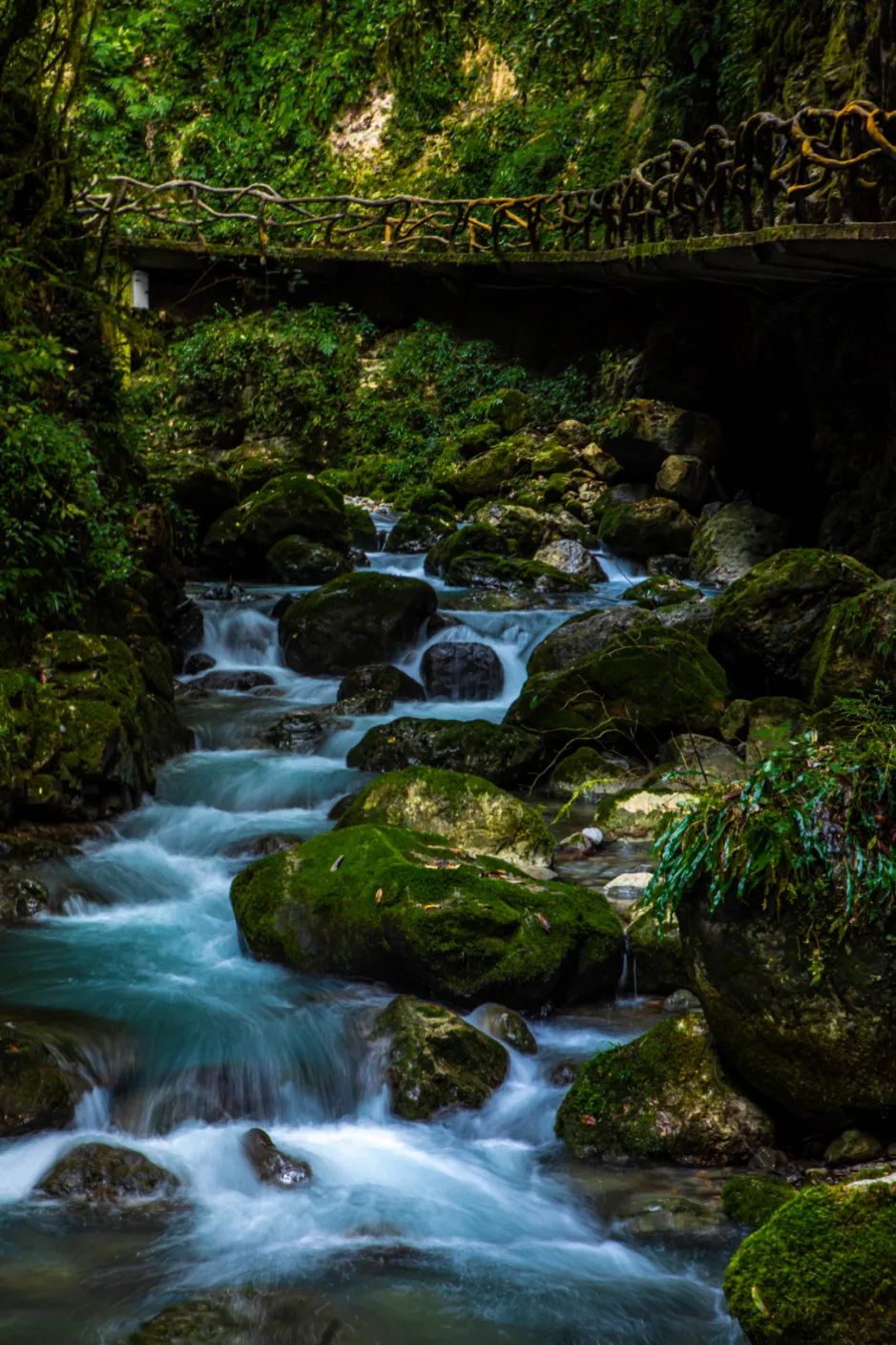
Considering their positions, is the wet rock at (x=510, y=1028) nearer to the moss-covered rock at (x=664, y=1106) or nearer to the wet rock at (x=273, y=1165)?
the moss-covered rock at (x=664, y=1106)

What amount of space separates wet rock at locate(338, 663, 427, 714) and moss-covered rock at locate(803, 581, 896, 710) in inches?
148

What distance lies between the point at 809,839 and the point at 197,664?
8.93 meters

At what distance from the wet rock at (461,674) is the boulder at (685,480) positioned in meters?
6.65

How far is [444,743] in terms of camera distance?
346 inches

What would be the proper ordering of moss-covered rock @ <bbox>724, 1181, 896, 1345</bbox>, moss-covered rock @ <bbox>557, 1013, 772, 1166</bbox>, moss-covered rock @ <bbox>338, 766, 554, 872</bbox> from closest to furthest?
moss-covered rock @ <bbox>724, 1181, 896, 1345</bbox>
moss-covered rock @ <bbox>557, 1013, 772, 1166</bbox>
moss-covered rock @ <bbox>338, 766, 554, 872</bbox>

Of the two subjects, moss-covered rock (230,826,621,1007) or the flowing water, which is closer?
the flowing water

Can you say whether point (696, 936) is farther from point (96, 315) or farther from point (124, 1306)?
point (96, 315)

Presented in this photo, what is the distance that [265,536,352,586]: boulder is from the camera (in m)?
14.7

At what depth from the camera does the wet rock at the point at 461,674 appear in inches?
446

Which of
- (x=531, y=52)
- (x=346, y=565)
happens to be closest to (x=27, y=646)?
(x=346, y=565)

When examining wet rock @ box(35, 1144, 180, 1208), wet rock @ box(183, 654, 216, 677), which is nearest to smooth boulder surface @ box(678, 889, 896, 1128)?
wet rock @ box(35, 1144, 180, 1208)

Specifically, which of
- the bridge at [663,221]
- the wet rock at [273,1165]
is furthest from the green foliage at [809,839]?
the bridge at [663,221]

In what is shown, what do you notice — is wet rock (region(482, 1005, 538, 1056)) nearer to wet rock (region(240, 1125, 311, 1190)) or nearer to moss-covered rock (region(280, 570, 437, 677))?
wet rock (region(240, 1125, 311, 1190))

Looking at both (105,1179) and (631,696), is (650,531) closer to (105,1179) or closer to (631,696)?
(631,696)
